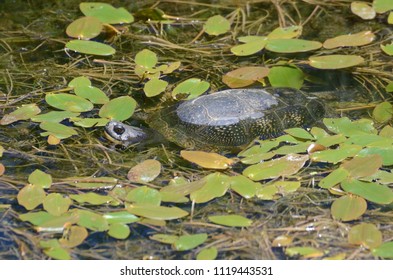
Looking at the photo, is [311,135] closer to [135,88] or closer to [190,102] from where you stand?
[190,102]

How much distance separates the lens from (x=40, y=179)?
10.6 feet

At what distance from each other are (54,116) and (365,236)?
173cm

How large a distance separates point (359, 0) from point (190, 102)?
186cm

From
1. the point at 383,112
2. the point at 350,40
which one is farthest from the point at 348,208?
the point at 350,40

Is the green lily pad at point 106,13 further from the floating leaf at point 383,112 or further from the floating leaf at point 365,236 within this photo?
the floating leaf at point 365,236

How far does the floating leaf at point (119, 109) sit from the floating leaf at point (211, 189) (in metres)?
0.77

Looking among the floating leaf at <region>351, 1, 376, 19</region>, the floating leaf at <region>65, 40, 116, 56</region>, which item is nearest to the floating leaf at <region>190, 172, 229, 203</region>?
the floating leaf at <region>65, 40, 116, 56</region>

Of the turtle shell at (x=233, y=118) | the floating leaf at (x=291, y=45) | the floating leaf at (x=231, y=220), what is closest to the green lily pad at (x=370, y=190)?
the floating leaf at (x=231, y=220)

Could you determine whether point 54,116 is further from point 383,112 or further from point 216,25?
point 383,112

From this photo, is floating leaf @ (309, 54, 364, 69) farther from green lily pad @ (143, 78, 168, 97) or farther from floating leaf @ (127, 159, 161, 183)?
floating leaf @ (127, 159, 161, 183)

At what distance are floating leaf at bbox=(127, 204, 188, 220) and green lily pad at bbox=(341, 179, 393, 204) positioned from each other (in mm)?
736

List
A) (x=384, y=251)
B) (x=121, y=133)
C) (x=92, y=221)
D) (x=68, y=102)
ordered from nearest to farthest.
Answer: (x=384, y=251)
(x=92, y=221)
(x=121, y=133)
(x=68, y=102)

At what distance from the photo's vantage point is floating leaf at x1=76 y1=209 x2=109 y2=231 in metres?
2.94

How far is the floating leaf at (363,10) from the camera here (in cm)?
488
